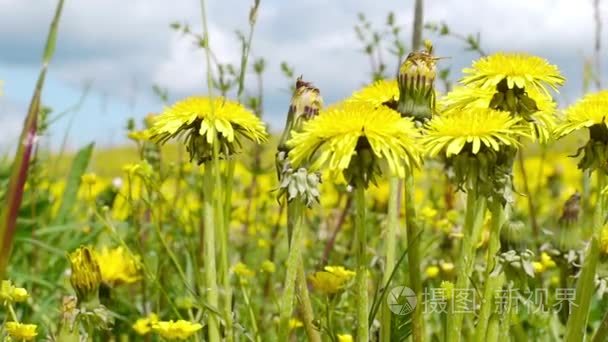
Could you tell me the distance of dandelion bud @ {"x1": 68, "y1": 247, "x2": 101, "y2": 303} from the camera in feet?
5.24

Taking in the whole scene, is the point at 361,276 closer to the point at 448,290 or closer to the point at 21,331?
the point at 448,290

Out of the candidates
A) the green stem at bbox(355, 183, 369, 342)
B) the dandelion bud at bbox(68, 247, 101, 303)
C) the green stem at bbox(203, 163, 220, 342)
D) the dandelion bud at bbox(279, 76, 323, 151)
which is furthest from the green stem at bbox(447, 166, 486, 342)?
the dandelion bud at bbox(68, 247, 101, 303)

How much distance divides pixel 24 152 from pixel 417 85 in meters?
0.69

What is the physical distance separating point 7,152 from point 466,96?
2.33m

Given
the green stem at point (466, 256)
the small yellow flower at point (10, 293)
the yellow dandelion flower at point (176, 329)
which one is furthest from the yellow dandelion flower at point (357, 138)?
the small yellow flower at point (10, 293)

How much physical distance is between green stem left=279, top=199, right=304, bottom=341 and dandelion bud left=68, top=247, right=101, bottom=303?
0.40 metres

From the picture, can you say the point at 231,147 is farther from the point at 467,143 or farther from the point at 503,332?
the point at 503,332

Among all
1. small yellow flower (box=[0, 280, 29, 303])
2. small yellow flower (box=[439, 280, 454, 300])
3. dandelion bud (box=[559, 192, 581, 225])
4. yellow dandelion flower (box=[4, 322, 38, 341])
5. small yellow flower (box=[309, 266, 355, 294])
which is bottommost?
yellow dandelion flower (box=[4, 322, 38, 341])

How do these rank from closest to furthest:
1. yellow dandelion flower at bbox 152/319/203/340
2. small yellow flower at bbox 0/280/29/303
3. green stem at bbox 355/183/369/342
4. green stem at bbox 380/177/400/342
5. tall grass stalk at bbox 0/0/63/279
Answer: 1. tall grass stalk at bbox 0/0/63/279
2. green stem at bbox 355/183/369/342
3. green stem at bbox 380/177/400/342
4. yellow dandelion flower at bbox 152/319/203/340
5. small yellow flower at bbox 0/280/29/303

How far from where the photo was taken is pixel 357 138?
121cm

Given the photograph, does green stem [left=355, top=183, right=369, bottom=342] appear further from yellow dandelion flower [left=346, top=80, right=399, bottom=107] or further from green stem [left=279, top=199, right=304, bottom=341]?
yellow dandelion flower [left=346, top=80, right=399, bottom=107]

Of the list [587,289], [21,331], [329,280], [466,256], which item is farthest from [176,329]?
[587,289]

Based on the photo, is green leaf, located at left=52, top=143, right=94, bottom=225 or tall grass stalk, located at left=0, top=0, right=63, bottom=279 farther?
green leaf, located at left=52, top=143, right=94, bottom=225

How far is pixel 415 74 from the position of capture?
1.38 meters
